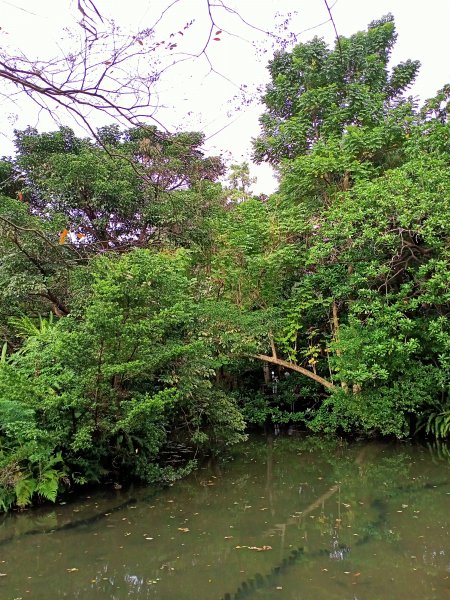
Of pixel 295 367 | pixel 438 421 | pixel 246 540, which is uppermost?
pixel 295 367

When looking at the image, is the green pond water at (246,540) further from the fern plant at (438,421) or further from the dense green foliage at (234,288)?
the fern plant at (438,421)

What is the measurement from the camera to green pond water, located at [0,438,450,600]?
3.50 meters

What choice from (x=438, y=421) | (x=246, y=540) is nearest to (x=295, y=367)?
(x=438, y=421)

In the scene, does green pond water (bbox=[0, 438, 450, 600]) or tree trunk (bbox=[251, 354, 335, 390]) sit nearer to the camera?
green pond water (bbox=[0, 438, 450, 600])

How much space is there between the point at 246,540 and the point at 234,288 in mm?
5844

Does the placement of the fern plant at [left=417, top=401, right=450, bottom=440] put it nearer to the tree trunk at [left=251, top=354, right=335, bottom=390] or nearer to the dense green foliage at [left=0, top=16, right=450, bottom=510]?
the dense green foliage at [left=0, top=16, right=450, bottom=510]

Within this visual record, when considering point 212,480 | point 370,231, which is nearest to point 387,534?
point 212,480

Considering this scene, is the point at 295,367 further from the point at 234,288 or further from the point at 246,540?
the point at 246,540

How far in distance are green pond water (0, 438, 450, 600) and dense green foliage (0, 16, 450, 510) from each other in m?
0.63

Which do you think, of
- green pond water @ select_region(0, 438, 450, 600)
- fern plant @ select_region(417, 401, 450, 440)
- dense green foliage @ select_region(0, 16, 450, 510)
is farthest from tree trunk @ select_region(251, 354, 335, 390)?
green pond water @ select_region(0, 438, 450, 600)

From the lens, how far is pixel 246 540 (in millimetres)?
4332

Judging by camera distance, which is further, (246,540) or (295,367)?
(295,367)

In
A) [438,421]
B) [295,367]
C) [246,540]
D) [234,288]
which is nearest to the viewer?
[246,540]

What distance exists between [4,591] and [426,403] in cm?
Answer: 706
